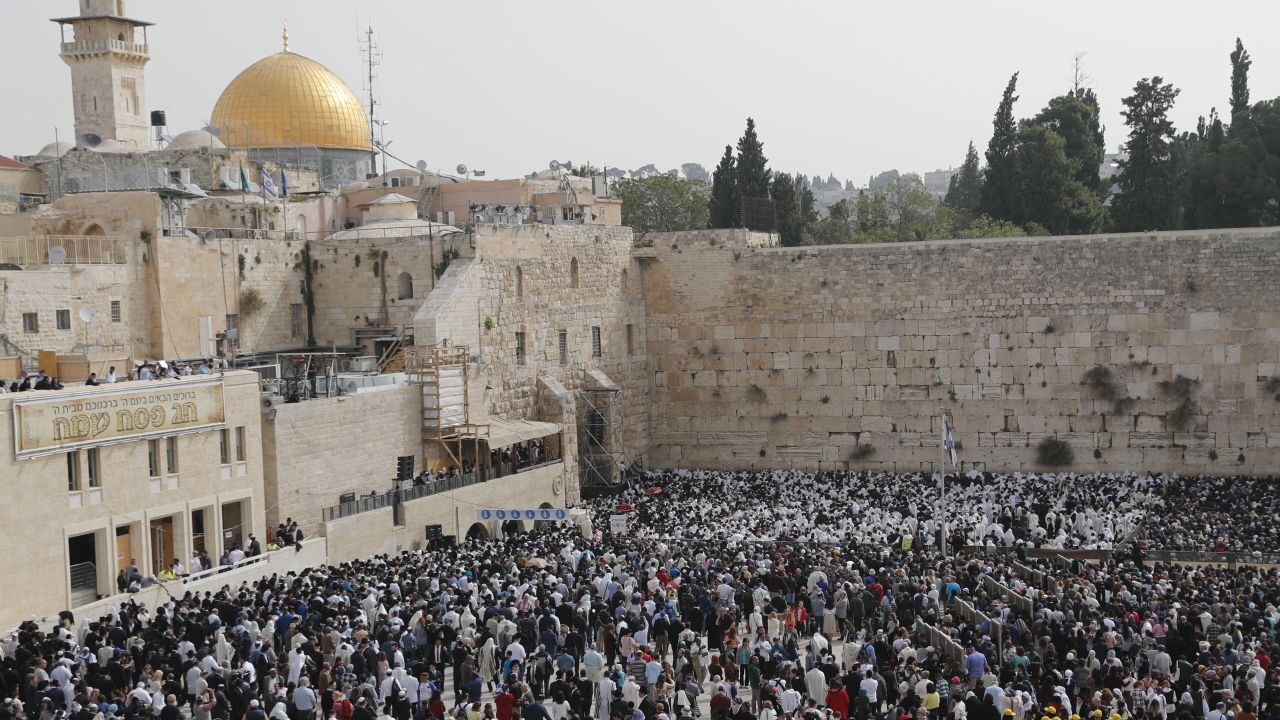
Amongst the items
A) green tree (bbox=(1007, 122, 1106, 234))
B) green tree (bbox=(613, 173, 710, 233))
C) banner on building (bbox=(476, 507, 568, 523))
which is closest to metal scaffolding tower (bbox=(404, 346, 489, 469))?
banner on building (bbox=(476, 507, 568, 523))

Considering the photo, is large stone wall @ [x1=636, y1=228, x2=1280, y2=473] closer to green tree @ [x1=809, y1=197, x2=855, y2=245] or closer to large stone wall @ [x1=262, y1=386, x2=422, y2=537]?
large stone wall @ [x1=262, y1=386, x2=422, y2=537]

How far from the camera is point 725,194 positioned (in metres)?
43.8

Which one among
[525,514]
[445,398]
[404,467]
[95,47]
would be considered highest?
[95,47]

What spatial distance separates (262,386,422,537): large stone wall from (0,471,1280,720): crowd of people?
2.73 m

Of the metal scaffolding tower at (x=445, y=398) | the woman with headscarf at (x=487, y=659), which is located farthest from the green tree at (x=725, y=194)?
the woman with headscarf at (x=487, y=659)

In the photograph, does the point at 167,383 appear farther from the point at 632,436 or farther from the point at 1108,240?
the point at 1108,240

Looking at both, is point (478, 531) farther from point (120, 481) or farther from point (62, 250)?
point (62, 250)

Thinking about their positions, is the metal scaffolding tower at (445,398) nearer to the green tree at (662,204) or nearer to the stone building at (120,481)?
the stone building at (120,481)

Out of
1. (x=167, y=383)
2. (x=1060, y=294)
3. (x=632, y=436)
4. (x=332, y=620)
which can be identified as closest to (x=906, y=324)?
(x=1060, y=294)

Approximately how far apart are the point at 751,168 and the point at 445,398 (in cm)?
1961

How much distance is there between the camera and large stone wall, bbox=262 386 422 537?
2275 centimetres

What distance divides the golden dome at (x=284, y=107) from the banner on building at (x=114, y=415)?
59.1 feet

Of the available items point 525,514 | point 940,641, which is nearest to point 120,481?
point 525,514

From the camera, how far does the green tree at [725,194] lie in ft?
143
